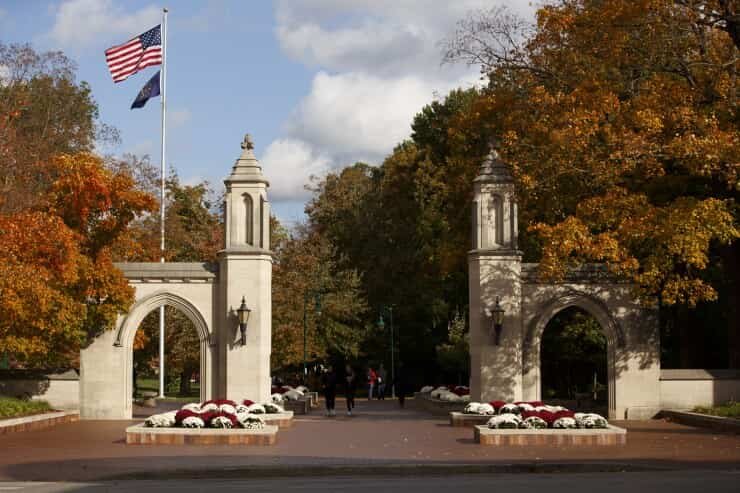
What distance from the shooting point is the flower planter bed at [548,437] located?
65.5ft

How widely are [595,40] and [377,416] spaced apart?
12.7 meters

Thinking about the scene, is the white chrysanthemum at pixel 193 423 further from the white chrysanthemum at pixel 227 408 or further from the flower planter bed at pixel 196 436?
the white chrysanthemum at pixel 227 408

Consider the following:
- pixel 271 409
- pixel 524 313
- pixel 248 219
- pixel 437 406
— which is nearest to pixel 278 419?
pixel 271 409

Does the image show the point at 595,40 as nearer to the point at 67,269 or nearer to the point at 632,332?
the point at 632,332

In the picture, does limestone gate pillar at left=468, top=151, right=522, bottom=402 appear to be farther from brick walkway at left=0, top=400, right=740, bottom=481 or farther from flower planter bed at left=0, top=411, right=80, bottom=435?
flower planter bed at left=0, top=411, right=80, bottom=435

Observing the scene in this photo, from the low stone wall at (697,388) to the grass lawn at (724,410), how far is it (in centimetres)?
72

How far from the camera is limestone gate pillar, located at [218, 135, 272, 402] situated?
2888 cm

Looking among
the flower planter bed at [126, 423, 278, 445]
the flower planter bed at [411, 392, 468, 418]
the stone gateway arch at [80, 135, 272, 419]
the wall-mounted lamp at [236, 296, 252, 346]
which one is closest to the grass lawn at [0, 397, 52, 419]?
the stone gateway arch at [80, 135, 272, 419]

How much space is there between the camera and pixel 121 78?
38.7 meters

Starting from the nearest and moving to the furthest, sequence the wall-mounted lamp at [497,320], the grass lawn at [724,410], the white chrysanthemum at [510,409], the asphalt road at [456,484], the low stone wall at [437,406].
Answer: the asphalt road at [456,484] < the white chrysanthemum at [510,409] < the grass lawn at [724,410] < the wall-mounted lamp at [497,320] < the low stone wall at [437,406]

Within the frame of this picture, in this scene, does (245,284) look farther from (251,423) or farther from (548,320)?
(251,423)

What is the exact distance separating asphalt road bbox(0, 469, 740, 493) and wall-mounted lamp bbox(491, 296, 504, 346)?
1261 cm

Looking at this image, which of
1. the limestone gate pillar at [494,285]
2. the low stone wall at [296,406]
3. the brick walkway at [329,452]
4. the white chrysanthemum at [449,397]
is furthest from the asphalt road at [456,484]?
the low stone wall at [296,406]

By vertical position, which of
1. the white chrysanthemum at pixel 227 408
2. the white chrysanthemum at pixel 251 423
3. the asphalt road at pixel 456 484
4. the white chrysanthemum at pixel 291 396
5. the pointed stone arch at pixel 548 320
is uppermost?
the pointed stone arch at pixel 548 320
